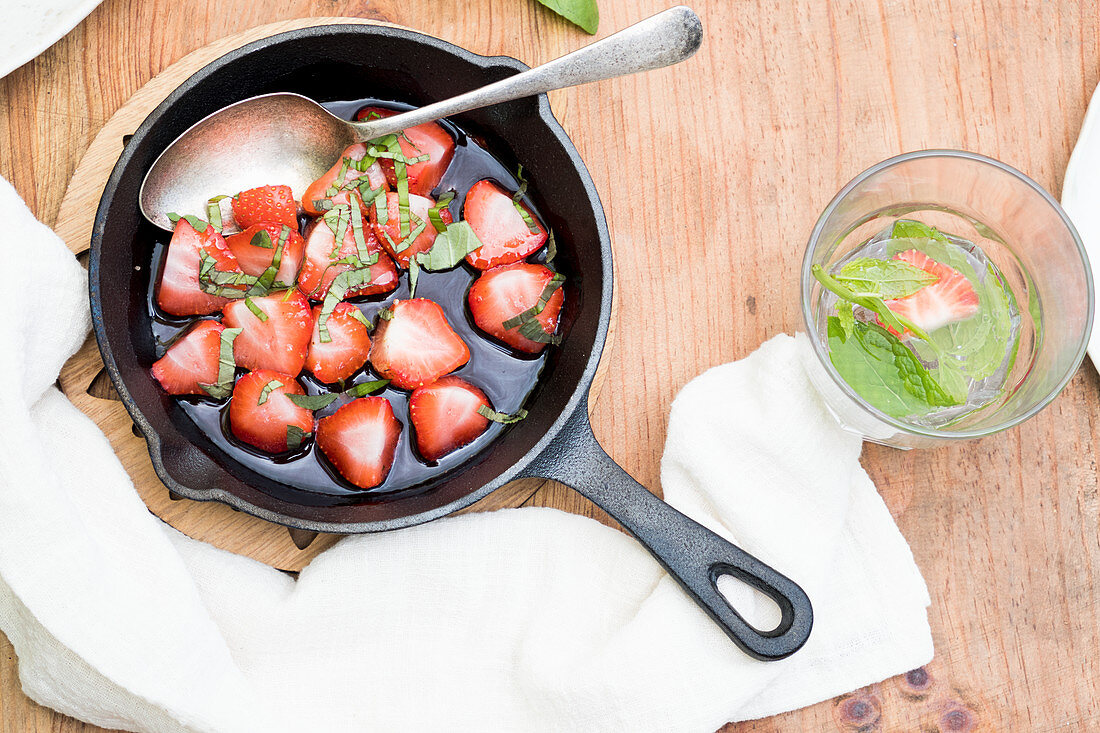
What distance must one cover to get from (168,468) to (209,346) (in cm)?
17

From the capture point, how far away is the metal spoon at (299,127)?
907 millimetres

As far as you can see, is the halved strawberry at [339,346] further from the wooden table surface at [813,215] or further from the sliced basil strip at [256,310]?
the wooden table surface at [813,215]

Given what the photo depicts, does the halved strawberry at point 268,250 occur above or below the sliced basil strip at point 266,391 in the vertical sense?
above

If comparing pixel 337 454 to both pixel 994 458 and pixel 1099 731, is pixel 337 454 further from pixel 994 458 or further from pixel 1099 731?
pixel 1099 731

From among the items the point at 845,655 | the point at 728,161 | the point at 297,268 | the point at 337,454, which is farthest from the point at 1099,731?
the point at 297,268

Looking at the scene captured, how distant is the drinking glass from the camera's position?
96cm

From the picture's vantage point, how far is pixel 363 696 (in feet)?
3.26

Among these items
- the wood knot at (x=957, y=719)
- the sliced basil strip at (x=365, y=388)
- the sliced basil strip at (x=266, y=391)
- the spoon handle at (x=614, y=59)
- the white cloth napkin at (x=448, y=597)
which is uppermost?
the spoon handle at (x=614, y=59)

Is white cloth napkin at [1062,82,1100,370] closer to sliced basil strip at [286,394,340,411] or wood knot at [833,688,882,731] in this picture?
wood knot at [833,688,882,731]

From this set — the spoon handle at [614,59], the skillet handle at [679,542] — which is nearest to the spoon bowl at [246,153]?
the spoon handle at [614,59]

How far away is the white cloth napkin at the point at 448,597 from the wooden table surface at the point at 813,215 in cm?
6

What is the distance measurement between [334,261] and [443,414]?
0.77 ft

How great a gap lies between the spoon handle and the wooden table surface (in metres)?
0.14

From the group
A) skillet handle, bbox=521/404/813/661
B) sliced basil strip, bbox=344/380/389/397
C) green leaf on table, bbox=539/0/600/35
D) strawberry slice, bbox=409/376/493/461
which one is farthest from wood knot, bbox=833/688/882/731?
green leaf on table, bbox=539/0/600/35
